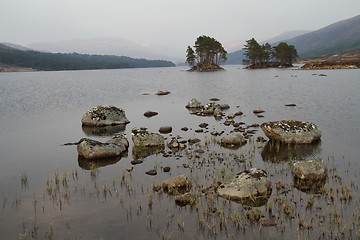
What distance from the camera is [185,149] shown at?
2069 cm

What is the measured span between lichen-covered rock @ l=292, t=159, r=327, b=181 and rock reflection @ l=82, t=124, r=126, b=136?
1816 cm

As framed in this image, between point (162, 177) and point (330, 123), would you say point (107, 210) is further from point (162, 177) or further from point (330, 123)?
point (330, 123)

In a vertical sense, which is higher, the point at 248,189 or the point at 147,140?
the point at 248,189

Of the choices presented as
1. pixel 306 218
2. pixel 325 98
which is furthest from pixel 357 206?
pixel 325 98

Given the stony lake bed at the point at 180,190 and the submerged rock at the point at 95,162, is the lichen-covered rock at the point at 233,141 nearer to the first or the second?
the stony lake bed at the point at 180,190

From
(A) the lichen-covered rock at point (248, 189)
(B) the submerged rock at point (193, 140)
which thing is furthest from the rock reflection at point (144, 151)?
(A) the lichen-covered rock at point (248, 189)

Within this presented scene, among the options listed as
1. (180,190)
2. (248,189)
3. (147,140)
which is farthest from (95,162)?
(248,189)

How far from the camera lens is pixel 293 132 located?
21.5 m

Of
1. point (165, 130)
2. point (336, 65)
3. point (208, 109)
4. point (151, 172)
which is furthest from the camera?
point (336, 65)

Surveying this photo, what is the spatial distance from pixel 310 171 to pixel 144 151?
11.3 m

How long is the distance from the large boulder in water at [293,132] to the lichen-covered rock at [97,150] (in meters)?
11.9

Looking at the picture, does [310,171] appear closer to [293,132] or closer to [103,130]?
[293,132]

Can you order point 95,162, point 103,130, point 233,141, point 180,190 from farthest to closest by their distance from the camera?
point 103,130 → point 233,141 → point 95,162 → point 180,190

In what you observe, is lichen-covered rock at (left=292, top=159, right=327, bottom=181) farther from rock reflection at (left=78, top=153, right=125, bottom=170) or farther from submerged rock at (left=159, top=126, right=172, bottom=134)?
submerged rock at (left=159, top=126, right=172, bottom=134)
